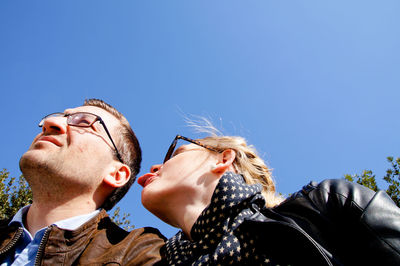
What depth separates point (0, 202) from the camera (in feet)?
22.8

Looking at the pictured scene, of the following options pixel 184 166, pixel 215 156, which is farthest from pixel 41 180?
pixel 215 156

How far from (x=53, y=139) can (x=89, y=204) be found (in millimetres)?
826

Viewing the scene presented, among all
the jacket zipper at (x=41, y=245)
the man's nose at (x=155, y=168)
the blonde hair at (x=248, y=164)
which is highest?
the blonde hair at (x=248, y=164)

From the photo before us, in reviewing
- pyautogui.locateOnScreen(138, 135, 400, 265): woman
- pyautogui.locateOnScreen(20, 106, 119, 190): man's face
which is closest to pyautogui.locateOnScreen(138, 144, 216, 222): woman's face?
pyautogui.locateOnScreen(138, 135, 400, 265): woman

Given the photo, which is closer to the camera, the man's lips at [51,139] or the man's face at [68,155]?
the man's face at [68,155]

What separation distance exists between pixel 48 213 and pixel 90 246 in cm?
73

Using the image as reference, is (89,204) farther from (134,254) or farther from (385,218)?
(385,218)

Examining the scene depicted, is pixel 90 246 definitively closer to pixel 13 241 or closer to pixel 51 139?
pixel 13 241

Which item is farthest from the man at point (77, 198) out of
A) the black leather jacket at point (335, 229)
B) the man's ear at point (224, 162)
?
the black leather jacket at point (335, 229)

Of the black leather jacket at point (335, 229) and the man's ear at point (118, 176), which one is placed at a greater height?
the black leather jacket at point (335, 229)

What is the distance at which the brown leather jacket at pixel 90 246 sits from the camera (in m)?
2.04

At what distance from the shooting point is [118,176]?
3.19m

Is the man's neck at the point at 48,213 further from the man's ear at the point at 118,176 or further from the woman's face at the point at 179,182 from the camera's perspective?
the woman's face at the point at 179,182

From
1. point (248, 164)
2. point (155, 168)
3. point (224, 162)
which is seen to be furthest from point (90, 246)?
point (248, 164)
